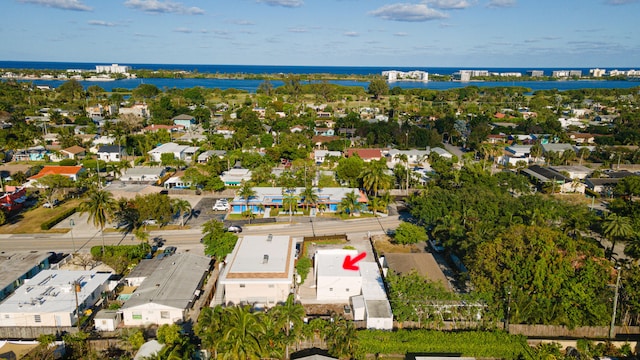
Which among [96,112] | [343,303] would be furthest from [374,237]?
[96,112]

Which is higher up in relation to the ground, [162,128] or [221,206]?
[162,128]

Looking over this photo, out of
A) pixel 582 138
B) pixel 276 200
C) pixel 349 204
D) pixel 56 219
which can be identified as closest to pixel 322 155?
pixel 276 200

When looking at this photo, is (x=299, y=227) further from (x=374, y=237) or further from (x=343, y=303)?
(x=343, y=303)

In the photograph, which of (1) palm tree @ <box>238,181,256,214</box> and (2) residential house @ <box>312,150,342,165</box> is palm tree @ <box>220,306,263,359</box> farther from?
(2) residential house @ <box>312,150,342,165</box>

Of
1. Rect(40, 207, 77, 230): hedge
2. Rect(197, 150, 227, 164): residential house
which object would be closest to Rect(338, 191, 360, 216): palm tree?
Rect(197, 150, 227, 164): residential house

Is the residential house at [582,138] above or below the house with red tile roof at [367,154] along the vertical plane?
above

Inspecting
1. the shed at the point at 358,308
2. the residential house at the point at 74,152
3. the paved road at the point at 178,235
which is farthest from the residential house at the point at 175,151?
the shed at the point at 358,308

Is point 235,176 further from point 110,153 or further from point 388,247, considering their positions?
point 388,247

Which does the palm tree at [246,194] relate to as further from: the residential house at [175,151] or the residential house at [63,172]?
the residential house at [175,151]
